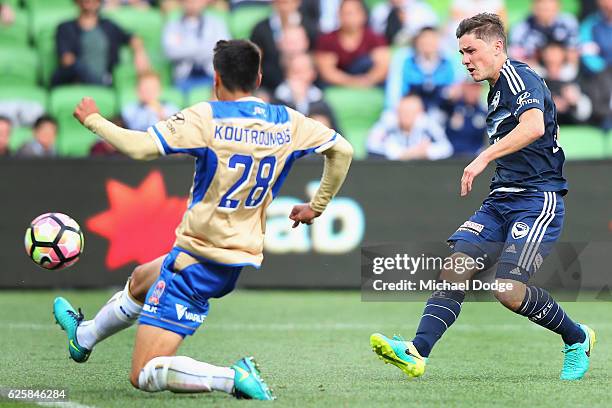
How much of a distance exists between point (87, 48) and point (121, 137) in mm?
9566

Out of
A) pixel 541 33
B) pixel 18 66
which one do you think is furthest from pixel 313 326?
pixel 18 66

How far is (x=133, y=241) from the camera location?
470 inches

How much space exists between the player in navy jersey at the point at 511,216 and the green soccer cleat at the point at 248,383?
4.03ft

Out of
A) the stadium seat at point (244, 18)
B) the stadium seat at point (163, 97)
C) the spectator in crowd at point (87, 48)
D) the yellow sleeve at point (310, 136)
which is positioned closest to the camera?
the yellow sleeve at point (310, 136)

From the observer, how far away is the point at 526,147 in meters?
6.58

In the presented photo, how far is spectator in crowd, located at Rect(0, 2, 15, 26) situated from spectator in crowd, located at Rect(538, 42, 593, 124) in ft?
22.4

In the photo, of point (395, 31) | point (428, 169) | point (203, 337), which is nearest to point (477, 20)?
point (203, 337)

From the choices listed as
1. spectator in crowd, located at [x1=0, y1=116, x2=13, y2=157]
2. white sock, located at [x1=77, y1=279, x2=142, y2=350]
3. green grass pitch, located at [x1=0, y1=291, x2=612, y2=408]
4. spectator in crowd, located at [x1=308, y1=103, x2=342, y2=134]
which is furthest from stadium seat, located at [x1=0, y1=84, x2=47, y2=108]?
white sock, located at [x1=77, y1=279, x2=142, y2=350]

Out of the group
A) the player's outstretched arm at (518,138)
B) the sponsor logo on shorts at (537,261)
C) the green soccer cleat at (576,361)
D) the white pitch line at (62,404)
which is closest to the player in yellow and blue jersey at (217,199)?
the white pitch line at (62,404)

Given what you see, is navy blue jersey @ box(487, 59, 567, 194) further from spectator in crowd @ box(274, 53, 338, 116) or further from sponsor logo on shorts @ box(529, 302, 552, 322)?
spectator in crowd @ box(274, 53, 338, 116)

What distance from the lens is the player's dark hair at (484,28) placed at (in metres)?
6.52

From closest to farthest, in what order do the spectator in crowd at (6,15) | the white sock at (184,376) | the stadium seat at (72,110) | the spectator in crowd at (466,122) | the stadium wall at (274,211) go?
the white sock at (184,376) → the stadium wall at (274,211) → the spectator in crowd at (466,122) → the stadium seat at (72,110) → the spectator in crowd at (6,15)

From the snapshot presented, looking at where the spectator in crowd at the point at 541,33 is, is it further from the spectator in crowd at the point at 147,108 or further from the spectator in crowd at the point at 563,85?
the spectator in crowd at the point at 147,108

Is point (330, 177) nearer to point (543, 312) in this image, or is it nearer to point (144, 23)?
point (543, 312)
